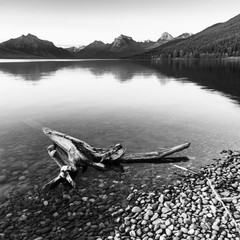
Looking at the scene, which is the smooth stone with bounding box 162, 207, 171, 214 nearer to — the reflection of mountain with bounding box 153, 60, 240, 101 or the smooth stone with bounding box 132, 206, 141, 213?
the smooth stone with bounding box 132, 206, 141, 213

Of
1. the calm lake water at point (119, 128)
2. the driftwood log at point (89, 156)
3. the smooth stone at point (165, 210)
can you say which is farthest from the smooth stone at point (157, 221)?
the driftwood log at point (89, 156)

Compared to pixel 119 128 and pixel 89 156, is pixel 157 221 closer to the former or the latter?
pixel 89 156

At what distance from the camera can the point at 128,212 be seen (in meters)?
14.7

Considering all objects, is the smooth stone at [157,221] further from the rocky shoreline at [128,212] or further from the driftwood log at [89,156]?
the driftwood log at [89,156]

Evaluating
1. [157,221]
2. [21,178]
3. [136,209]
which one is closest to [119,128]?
[21,178]

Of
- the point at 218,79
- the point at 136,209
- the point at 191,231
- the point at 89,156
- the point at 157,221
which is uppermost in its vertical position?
the point at 89,156

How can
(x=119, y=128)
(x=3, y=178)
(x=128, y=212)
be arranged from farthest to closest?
(x=119, y=128) → (x=3, y=178) → (x=128, y=212)

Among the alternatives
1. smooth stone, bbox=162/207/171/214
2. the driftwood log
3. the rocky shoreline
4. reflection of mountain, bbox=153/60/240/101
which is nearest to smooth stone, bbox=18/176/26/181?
the rocky shoreline

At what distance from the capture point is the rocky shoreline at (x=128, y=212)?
12.9m

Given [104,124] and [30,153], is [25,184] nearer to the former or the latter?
[30,153]

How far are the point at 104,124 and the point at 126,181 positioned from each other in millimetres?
16219

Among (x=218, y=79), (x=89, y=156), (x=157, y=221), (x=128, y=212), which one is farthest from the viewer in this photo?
(x=218, y=79)

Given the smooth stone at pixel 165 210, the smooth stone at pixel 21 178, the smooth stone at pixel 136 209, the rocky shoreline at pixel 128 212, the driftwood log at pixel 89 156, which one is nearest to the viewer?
the rocky shoreline at pixel 128 212

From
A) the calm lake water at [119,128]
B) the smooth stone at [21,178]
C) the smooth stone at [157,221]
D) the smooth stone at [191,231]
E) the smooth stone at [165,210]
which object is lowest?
the calm lake water at [119,128]
